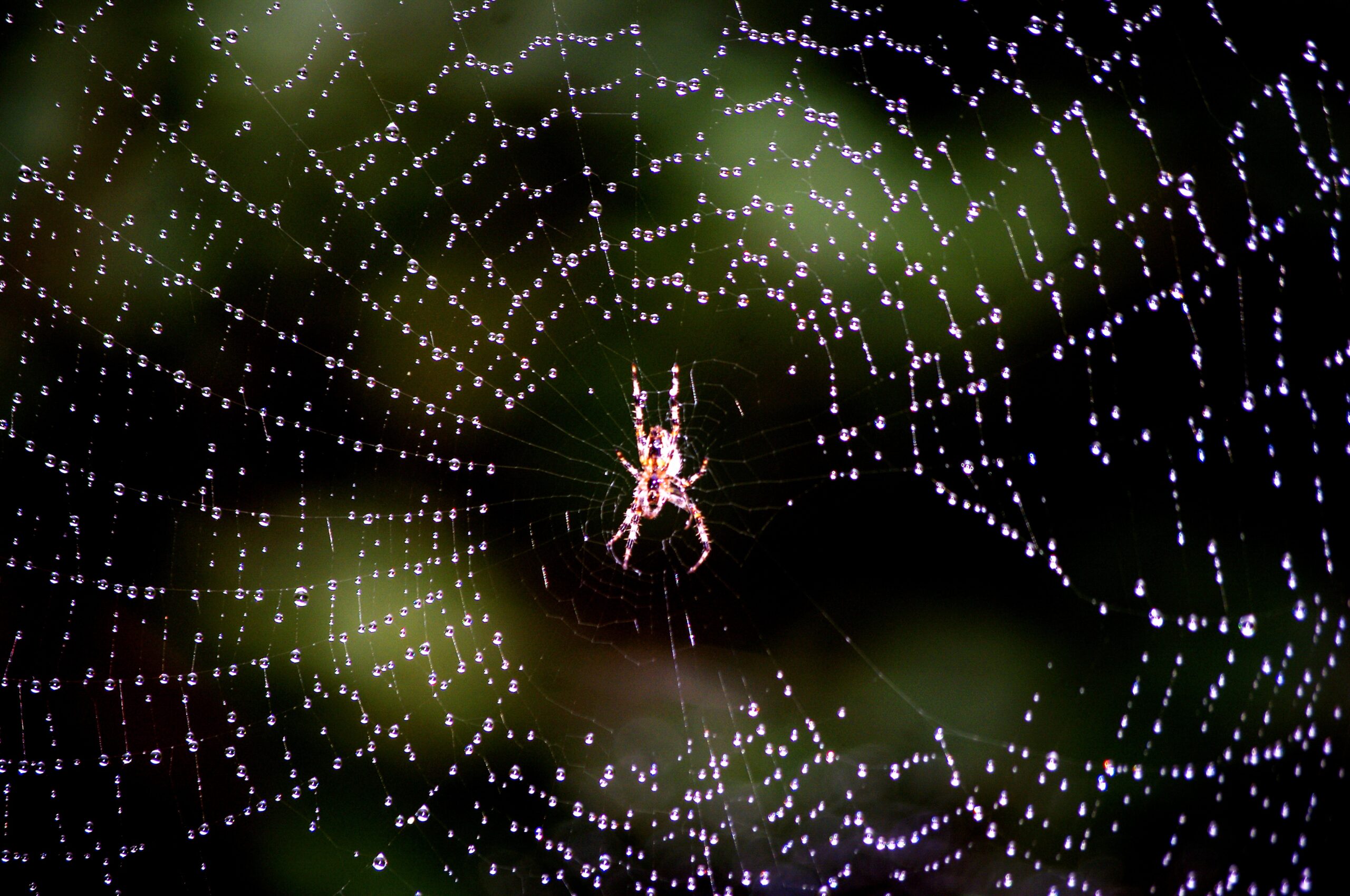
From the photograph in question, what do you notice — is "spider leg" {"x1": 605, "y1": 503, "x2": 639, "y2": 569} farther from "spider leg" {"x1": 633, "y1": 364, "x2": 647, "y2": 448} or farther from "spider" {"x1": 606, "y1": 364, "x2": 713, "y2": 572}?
"spider leg" {"x1": 633, "y1": 364, "x2": 647, "y2": 448}

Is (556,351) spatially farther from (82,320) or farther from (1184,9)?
(1184,9)

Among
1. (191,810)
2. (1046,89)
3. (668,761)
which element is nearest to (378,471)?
(191,810)

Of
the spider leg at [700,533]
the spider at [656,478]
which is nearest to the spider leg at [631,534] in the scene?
the spider at [656,478]

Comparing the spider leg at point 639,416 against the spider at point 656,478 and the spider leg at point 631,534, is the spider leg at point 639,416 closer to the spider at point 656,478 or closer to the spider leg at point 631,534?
the spider at point 656,478

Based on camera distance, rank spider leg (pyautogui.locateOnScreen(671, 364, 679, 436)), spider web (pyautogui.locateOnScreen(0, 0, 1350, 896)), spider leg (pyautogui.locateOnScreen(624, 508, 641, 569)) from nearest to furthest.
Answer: spider web (pyautogui.locateOnScreen(0, 0, 1350, 896)) → spider leg (pyautogui.locateOnScreen(671, 364, 679, 436)) → spider leg (pyautogui.locateOnScreen(624, 508, 641, 569))

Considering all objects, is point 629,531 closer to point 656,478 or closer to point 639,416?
point 656,478

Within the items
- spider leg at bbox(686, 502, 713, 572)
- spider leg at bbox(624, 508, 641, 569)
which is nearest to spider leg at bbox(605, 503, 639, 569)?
spider leg at bbox(624, 508, 641, 569)

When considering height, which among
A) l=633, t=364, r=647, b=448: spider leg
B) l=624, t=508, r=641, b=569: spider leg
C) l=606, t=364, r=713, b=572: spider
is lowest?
l=624, t=508, r=641, b=569: spider leg
